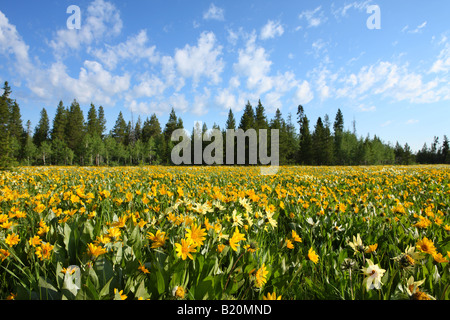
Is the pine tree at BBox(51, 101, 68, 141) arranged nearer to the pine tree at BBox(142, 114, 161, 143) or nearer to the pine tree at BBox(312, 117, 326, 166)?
the pine tree at BBox(142, 114, 161, 143)

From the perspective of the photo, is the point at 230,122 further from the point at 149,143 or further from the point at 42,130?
the point at 42,130

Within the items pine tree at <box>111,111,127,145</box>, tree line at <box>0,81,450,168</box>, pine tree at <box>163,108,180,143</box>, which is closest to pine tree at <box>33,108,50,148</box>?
tree line at <box>0,81,450,168</box>

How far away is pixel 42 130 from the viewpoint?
56.1 meters

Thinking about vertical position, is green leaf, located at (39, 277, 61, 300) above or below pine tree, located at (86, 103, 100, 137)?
below

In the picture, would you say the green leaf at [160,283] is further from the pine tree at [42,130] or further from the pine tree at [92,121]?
the pine tree at [42,130]

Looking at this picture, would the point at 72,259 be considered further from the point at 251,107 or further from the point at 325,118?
the point at 325,118

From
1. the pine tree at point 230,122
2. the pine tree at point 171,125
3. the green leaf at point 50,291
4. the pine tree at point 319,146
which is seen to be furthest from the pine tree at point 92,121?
the green leaf at point 50,291

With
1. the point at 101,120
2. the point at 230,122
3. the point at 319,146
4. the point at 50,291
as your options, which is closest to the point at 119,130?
the point at 101,120

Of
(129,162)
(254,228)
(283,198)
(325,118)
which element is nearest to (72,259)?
(254,228)

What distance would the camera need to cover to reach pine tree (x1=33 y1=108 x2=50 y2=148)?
55694mm

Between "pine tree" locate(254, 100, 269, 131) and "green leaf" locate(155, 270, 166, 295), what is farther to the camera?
"pine tree" locate(254, 100, 269, 131)

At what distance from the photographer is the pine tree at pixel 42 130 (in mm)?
55694

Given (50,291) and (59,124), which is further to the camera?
(59,124)
